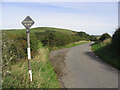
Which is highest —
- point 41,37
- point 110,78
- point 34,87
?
point 41,37

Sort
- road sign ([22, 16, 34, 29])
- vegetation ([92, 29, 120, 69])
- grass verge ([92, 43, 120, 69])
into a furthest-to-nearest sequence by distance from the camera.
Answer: vegetation ([92, 29, 120, 69]), grass verge ([92, 43, 120, 69]), road sign ([22, 16, 34, 29])

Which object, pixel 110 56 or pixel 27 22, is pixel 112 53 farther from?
pixel 27 22

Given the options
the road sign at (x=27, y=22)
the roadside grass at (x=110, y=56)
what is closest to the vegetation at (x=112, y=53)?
the roadside grass at (x=110, y=56)

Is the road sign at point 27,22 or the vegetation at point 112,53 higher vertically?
the road sign at point 27,22

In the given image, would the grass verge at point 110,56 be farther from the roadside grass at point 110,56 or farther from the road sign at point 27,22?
the road sign at point 27,22

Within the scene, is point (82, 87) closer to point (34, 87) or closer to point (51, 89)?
point (51, 89)

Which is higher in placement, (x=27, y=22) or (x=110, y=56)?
(x=27, y=22)

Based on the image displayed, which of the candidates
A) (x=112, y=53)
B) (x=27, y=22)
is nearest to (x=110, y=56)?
(x=112, y=53)

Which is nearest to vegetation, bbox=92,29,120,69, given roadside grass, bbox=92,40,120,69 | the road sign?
roadside grass, bbox=92,40,120,69

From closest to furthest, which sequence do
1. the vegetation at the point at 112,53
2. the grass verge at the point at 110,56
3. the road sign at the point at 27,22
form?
the road sign at the point at 27,22 → the grass verge at the point at 110,56 → the vegetation at the point at 112,53

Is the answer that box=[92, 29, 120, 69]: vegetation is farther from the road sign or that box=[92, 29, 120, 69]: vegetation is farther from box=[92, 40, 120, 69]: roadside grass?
the road sign

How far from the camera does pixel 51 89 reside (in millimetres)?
4898

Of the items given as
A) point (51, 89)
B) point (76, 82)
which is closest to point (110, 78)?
point (76, 82)

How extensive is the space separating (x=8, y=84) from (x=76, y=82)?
123 inches
